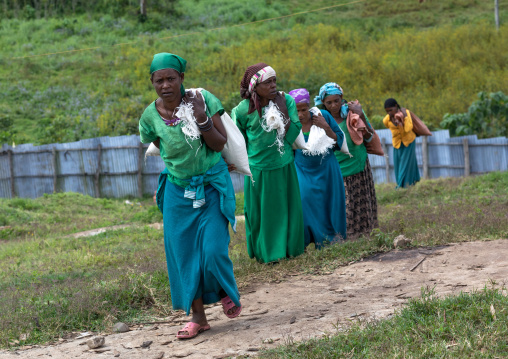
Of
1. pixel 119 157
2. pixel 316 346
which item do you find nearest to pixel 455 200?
pixel 316 346

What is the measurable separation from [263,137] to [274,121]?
217 millimetres

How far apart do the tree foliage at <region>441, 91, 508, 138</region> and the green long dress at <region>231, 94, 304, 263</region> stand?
11254 mm

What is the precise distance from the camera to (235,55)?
2672 cm

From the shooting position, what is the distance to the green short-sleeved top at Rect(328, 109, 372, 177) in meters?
7.41

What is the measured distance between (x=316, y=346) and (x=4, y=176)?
51.0 ft

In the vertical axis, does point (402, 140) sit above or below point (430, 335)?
above

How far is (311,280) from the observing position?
17.8 ft

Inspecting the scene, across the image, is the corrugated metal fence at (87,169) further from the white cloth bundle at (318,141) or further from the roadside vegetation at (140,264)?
the white cloth bundle at (318,141)

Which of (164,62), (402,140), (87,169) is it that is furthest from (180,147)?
(87,169)

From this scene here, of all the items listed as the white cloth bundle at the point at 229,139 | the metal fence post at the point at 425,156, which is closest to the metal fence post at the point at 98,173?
the metal fence post at the point at 425,156

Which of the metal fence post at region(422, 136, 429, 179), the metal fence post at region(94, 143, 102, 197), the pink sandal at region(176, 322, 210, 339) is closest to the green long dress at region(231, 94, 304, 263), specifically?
the pink sandal at region(176, 322, 210, 339)

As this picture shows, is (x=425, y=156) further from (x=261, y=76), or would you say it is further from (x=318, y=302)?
(x=318, y=302)

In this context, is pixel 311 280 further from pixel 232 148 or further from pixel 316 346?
pixel 316 346

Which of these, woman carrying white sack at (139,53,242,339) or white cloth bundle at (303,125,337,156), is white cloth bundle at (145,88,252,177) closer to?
woman carrying white sack at (139,53,242,339)
